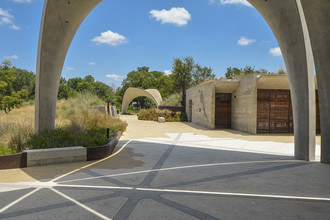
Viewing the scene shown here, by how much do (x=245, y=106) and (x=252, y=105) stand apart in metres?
0.86

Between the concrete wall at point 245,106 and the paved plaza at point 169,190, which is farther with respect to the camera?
the concrete wall at point 245,106

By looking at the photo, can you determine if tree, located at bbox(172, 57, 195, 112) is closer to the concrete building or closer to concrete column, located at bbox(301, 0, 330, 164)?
the concrete building

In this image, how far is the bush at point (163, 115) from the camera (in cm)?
2384

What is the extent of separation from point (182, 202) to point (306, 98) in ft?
17.5

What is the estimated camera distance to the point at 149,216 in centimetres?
305

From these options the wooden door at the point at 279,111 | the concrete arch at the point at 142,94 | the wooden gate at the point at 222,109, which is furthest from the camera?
the concrete arch at the point at 142,94

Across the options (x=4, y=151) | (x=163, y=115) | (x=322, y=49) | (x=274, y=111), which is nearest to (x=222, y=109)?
(x=274, y=111)

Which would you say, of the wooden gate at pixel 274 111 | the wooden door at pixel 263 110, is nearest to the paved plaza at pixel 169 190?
the wooden door at pixel 263 110

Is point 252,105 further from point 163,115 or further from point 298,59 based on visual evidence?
point 163,115

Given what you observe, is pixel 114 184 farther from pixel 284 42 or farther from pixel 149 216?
pixel 284 42

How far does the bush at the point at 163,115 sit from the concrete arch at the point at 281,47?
53.2 ft

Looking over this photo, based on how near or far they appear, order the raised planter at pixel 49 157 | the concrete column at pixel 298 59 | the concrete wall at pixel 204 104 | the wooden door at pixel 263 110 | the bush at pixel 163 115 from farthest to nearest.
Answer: the bush at pixel 163 115, the concrete wall at pixel 204 104, the wooden door at pixel 263 110, the concrete column at pixel 298 59, the raised planter at pixel 49 157

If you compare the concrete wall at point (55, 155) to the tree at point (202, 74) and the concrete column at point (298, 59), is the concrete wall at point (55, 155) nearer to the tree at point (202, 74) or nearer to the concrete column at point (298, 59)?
the concrete column at point (298, 59)

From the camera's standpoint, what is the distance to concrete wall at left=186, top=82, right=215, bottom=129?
54.1 feet
